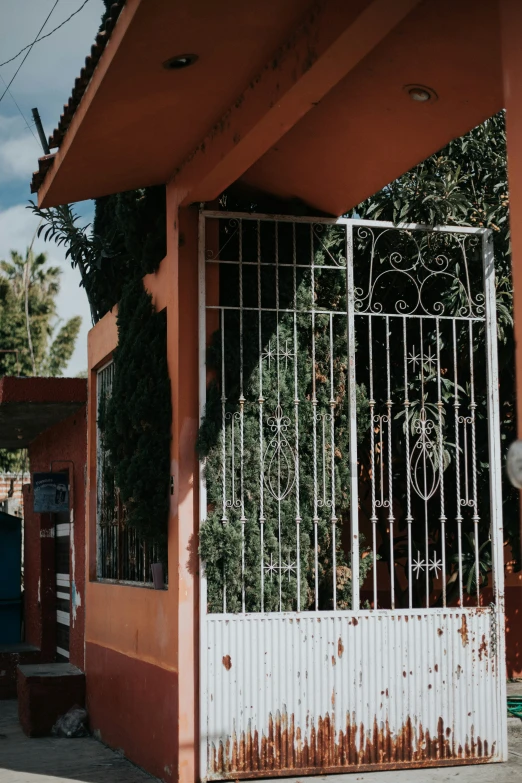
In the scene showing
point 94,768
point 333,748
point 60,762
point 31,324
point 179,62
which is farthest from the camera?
point 31,324

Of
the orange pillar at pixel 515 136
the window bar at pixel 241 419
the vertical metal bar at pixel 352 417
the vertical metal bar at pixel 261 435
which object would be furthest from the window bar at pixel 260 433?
the orange pillar at pixel 515 136

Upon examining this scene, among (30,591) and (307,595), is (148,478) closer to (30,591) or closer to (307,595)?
(307,595)

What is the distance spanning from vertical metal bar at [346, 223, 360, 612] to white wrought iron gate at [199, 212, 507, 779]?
13 millimetres

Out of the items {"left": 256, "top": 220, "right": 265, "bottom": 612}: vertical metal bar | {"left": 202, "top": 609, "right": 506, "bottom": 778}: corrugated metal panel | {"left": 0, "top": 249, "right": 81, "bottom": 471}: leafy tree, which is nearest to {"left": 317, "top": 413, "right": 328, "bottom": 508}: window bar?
{"left": 256, "top": 220, "right": 265, "bottom": 612}: vertical metal bar

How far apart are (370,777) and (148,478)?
2269 mm

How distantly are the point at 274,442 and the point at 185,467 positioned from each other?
602mm

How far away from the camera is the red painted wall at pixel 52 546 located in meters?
9.52

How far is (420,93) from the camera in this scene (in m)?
5.49

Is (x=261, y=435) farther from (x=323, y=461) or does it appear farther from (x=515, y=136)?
(x=515, y=136)

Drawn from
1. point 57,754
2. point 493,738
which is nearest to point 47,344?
point 57,754

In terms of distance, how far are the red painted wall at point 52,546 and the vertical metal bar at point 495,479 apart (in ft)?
13.4

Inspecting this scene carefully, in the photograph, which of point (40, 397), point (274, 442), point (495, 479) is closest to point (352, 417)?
point (274, 442)

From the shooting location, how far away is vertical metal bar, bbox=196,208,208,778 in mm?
6098

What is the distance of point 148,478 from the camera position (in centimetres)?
656
